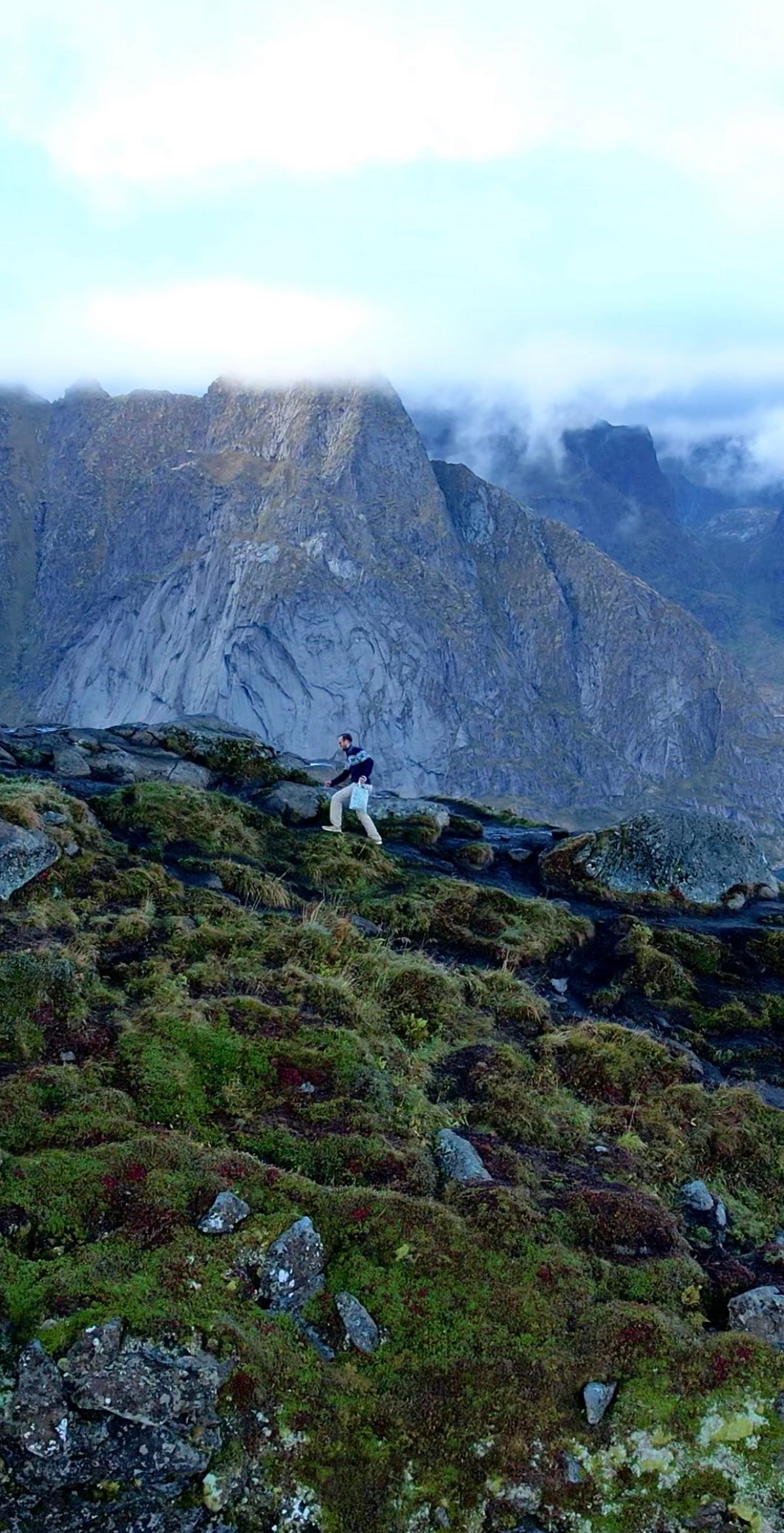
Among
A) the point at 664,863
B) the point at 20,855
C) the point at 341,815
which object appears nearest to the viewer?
the point at 20,855

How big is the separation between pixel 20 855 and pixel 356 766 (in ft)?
32.7

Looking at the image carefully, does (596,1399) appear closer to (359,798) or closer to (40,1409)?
(40,1409)

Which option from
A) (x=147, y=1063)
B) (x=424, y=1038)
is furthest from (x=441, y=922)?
(x=147, y=1063)

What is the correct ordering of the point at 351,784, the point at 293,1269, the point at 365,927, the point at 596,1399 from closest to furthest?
the point at 596,1399
the point at 293,1269
the point at 365,927
the point at 351,784

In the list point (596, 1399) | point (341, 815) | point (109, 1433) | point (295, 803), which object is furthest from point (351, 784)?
point (109, 1433)

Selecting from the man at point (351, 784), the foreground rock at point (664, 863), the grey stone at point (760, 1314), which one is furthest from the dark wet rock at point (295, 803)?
the grey stone at point (760, 1314)

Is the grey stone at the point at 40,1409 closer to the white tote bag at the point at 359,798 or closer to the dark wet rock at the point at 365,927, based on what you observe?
the dark wet rock at the point at 365,927

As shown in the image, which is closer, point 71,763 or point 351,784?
point 351,784

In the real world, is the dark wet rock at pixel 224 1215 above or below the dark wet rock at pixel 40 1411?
above

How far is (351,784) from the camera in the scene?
90.2ft

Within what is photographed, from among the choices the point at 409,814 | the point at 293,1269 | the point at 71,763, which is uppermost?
the point at 293,1269

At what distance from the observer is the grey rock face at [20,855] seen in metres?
18.8

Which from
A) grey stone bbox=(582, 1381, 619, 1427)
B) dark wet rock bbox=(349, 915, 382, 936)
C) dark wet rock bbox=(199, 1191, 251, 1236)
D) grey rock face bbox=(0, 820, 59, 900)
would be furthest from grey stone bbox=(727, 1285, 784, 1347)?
grey rock face bbox=(0, 820, 59, 900)

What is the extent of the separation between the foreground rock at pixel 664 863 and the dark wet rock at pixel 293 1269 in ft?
56.8
